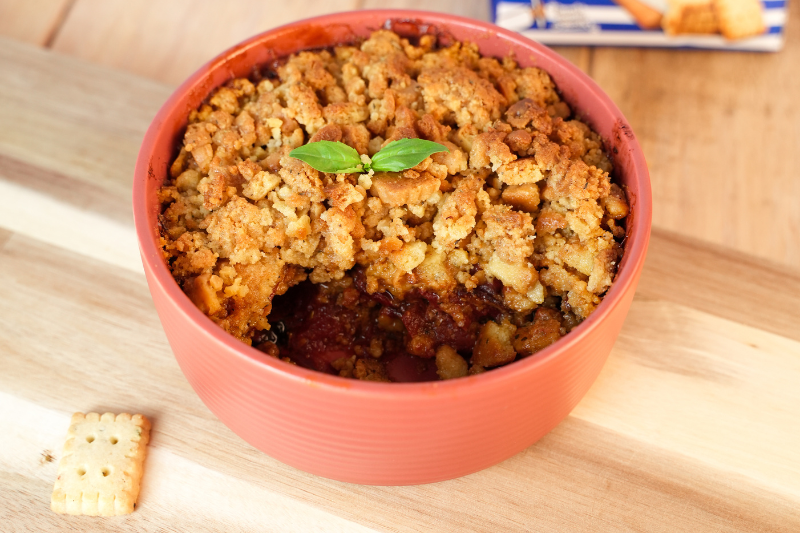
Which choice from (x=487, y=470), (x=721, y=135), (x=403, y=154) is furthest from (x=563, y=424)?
(x=721, y=135)

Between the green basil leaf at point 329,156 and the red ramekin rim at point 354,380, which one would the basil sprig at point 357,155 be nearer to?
the green basil leaf at point 329,156

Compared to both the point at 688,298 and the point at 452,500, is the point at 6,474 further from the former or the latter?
the point at 688,298

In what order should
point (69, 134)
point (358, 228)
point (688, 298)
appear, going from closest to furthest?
point (358, 228)
point (688, 298)
point (69, 134)

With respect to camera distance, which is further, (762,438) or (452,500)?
(762,438)

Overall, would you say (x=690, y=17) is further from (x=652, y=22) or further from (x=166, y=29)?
(x=166, y=29)

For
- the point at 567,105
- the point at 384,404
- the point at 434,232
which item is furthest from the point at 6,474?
the point at 567,105
